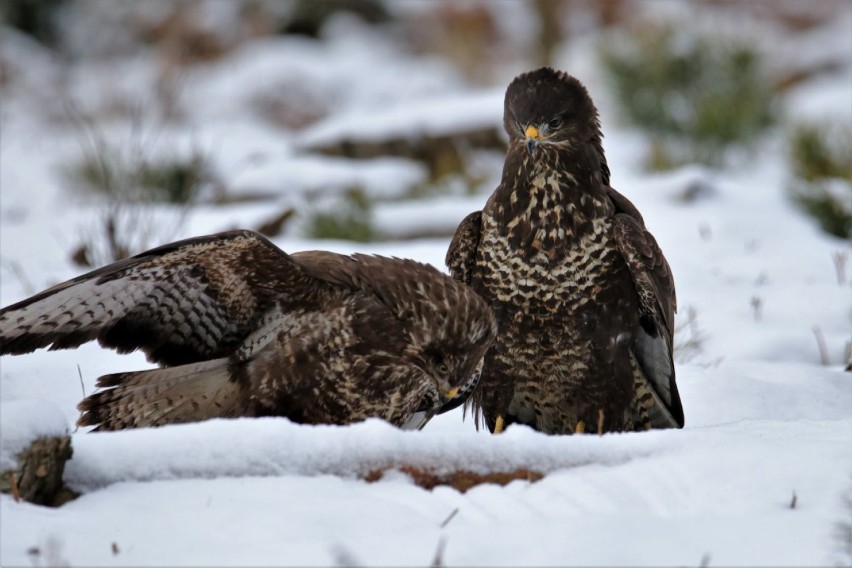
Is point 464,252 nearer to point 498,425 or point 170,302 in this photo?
point 498,425

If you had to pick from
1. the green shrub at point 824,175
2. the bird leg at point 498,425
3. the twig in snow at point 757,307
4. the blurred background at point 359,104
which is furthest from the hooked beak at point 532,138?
the green shrub at point 824,175

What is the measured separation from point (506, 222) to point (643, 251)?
1.75 ft

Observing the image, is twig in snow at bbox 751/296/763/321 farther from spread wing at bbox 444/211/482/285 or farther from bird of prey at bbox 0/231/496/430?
bird of prey at bbox 0/231/496/430

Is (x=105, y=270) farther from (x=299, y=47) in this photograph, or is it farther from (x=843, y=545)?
(x=299, y=47)

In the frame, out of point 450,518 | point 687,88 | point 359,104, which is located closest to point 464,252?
point 450,518

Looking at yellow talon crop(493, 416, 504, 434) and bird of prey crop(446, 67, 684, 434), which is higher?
bird of prey crop(446, 67, 684, 434)

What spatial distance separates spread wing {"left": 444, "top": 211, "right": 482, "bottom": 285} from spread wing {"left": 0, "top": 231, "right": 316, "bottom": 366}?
→ 0.99m

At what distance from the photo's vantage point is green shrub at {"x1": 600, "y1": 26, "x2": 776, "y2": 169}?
39.5 feet

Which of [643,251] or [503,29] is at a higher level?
[503,29]

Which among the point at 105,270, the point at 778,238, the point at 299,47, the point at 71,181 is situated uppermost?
the point at 299,47

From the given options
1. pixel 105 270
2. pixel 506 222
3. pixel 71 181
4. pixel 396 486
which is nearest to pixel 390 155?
pixel 71 181

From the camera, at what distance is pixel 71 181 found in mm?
12945

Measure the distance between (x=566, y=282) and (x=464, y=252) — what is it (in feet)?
1.55

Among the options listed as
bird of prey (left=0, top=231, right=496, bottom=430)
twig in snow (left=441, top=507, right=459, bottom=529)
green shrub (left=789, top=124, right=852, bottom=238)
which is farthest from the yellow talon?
green shrub (left=789, top=124, right=852, bottom=238)
